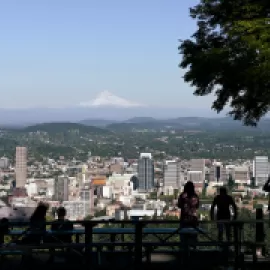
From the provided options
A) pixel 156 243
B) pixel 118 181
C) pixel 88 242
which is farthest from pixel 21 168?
pixel 88 242

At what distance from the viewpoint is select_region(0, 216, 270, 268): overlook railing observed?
25.0 feet

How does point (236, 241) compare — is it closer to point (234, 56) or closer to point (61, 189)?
point (234, 56)

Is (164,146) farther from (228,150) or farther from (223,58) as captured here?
(223,58)

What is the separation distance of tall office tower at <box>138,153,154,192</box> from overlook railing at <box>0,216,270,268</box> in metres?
83.6

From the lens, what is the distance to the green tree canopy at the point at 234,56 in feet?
25.6

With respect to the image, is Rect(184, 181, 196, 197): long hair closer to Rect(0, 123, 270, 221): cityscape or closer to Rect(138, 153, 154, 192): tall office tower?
Rect(0, 123, 270, 221): cityscape

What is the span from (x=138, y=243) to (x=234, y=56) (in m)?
2.64

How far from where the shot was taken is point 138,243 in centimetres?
771

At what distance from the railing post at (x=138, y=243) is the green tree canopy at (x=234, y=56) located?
2.16m

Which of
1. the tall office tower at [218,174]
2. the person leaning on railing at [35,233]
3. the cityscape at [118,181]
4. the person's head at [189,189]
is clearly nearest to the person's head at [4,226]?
the person leaning on railing at [35,233]

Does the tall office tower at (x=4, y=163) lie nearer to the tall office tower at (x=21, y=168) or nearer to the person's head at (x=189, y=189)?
the tall office tower at (x=21, y=168)

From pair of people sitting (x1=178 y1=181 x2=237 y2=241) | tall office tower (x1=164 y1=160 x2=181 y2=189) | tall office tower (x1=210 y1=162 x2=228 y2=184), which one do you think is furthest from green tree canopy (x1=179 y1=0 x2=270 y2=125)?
tall office tower (x1=210 y1=162 x2=228 y2=184)

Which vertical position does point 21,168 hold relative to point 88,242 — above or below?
below

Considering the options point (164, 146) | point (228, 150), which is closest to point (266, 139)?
point (228, 150)
